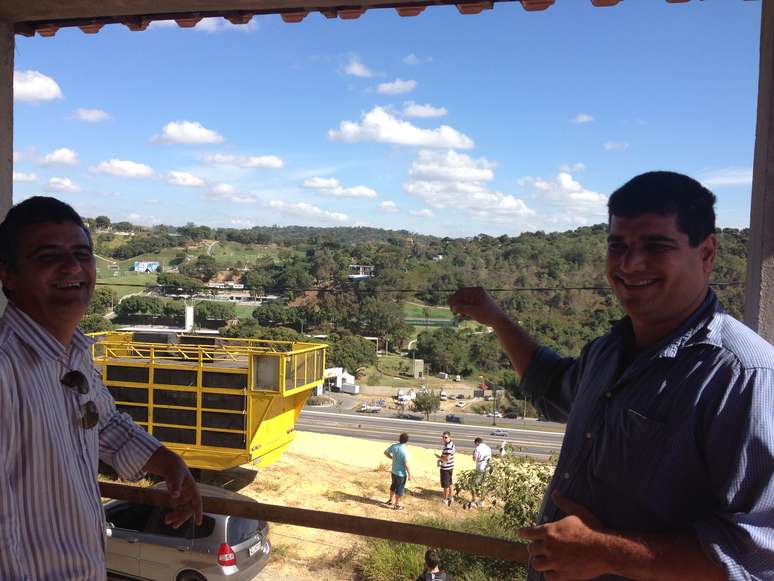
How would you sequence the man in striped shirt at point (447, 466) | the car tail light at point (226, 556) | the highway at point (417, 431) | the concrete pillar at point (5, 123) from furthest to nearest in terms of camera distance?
1. the highway at point (417, 431)
2. the man in striped shirt at point (447, 466)
3. the car tail light at point (226, 556)
4. the concrete pillar at point (5, 123)

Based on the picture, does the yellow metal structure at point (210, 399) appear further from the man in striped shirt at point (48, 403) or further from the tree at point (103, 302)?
the tree at point (103, 302)

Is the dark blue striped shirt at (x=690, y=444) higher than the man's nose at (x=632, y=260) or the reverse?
the reverse

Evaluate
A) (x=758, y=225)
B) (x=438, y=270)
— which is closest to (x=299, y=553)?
(x=758, y=225)

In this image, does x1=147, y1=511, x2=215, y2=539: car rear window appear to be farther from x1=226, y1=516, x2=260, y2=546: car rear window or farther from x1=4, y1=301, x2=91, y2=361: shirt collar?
x1=4, y1=301, x2=91, y2=361: shirt collar

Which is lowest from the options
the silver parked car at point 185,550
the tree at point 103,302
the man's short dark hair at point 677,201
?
the silver parked car at point 185,550

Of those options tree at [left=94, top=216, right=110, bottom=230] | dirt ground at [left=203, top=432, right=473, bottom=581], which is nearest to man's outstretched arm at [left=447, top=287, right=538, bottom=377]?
dirt ground at [left=203, top=432, right=473, bottom=581]

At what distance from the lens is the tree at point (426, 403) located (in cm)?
4419

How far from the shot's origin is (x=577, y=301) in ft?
82.1

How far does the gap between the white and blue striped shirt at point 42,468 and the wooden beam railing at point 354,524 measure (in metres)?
0.59

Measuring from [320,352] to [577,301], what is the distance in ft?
52.2

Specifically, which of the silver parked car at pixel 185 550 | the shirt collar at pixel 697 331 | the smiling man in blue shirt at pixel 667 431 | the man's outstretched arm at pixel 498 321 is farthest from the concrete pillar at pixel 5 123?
the silver parked car at pixel 185 550

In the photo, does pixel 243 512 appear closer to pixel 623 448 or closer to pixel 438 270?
pixel 623 448

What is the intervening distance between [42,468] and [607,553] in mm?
1114

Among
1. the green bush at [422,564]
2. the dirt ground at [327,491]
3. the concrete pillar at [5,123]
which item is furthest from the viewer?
the dirt ground at [327,491]
